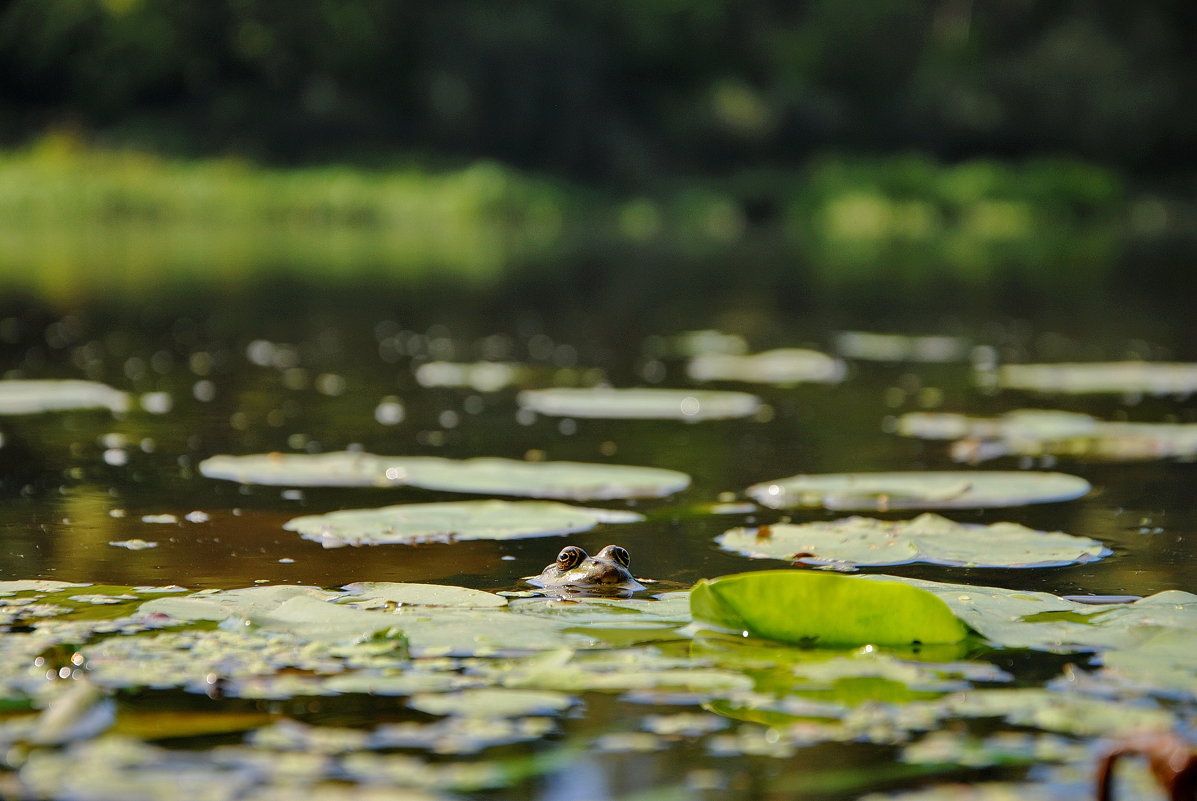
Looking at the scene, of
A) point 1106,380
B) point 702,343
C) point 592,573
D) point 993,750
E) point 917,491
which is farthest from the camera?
point 702,343

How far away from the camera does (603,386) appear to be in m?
7.85

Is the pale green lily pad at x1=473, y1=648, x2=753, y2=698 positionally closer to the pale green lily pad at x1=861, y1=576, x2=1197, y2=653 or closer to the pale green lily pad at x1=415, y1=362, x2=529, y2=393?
the pale green lily pad at x1=861, y1=576, x2=1197, y2=653

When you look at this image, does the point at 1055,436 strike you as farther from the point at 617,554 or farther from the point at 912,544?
the point at 617,554

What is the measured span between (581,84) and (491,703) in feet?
99.9

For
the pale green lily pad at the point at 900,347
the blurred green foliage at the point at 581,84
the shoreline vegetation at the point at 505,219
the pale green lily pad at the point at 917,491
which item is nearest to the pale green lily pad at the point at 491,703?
the pale green lily pad at the point at 917,491

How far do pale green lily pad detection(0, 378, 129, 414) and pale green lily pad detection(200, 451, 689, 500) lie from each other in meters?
1.80

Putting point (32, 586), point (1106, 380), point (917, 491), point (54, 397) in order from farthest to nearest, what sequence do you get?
1. point (1106, 380)
2. point (54, 397)
3. point (917, 491)
4. point (32, 586)

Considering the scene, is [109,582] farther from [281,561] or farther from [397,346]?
[397,346]

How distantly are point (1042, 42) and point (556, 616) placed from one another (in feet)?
114

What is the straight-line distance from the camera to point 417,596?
3.02m

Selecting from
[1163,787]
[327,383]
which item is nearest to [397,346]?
[327,383]

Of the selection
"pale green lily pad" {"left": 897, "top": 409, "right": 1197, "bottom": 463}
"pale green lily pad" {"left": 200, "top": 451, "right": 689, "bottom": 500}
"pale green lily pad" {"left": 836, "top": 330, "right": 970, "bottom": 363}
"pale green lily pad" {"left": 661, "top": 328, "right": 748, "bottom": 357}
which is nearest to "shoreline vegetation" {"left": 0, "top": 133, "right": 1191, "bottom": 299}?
"pale green lily pad" {"left": 661, "top": 328, "right": 748, "bottom": 357}

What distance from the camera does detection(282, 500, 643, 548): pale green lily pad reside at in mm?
3758

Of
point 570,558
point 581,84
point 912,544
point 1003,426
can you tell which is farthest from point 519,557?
point 581,84
